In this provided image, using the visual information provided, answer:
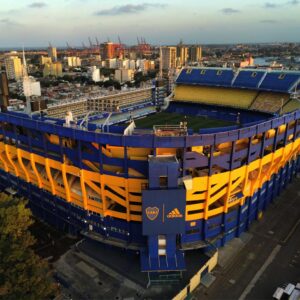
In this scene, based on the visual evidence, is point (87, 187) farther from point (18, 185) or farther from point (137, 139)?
point (18, 185)

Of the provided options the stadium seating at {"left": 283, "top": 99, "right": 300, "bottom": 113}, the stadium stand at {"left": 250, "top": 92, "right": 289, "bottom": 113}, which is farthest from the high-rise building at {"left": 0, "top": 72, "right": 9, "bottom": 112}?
the stadium seating at {"left": 283, "top": 99, "right": 300, "bottom": 113}

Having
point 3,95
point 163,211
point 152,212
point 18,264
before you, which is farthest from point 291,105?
point 18,264

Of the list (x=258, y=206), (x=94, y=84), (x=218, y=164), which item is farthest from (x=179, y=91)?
(x=94, y=84)

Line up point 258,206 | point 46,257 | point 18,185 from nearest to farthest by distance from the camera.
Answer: point 46,257
point 258,206
point 18,185

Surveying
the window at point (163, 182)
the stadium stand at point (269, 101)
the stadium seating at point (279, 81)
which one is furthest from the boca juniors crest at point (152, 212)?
A: the stadium seating at point (279, 81)

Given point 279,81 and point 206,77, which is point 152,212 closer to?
point 279,81

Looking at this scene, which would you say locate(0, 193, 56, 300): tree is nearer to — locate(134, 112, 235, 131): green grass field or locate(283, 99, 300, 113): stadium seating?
locate(134, 112, 235, 131): green grass field
